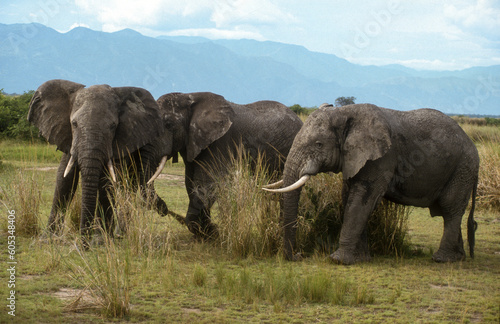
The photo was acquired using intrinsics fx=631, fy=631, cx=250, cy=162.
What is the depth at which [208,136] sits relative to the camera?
30.9ft

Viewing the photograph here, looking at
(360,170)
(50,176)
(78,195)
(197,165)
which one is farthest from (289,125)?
(50,176)

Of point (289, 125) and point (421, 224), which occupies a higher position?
Result: point (289, 125)

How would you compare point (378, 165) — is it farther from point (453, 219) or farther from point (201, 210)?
point (201, 210)

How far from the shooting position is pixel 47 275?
685cm

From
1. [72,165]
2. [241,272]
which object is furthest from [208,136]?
[241,272]

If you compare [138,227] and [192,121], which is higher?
[192,121]

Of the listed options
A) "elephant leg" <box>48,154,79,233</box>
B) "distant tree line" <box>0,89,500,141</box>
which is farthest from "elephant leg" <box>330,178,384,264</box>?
Result: "distant tree line" <box>0,89,500,141</box>

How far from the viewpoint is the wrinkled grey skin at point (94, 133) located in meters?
7.92

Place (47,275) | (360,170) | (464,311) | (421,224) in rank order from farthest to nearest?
(421,224) < (360,170) < (47,275) < (464,311)

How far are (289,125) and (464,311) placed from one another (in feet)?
16.6

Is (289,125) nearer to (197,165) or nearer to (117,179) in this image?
(197,165)

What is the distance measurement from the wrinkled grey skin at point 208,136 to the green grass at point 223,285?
2.24 feet

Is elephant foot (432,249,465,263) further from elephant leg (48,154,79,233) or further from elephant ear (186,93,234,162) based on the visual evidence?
elephant leg (48,154,79,233)

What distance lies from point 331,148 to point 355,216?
90 centimetres
